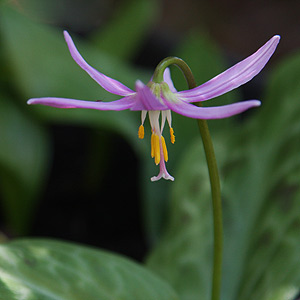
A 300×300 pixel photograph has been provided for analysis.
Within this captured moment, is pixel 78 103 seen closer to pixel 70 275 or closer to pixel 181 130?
pixel 70 275

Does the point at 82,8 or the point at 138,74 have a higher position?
the point at 82,8

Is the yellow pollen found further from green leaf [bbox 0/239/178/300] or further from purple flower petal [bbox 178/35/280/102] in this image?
green leaf [bbox 0/239/178/300]

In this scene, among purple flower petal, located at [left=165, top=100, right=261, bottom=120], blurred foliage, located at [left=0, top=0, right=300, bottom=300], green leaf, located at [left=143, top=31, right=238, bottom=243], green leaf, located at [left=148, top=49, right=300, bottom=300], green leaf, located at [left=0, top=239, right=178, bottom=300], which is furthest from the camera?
green leaf, located at [left=143, top=31, right=238, bottom=243]

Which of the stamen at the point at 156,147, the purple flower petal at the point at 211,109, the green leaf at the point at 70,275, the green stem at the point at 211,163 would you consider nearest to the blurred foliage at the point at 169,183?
the green leaf at the point at 70,275

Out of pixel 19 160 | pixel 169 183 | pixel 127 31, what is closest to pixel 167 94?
pixel 169 183

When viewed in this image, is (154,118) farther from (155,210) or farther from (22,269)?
(155,210)

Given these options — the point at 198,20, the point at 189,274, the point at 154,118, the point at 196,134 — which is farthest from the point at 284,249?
the point at 198,20

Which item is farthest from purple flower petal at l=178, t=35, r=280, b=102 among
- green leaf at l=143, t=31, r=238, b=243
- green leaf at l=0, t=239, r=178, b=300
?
green leaf at l=143, t=31, r=238, b=243
